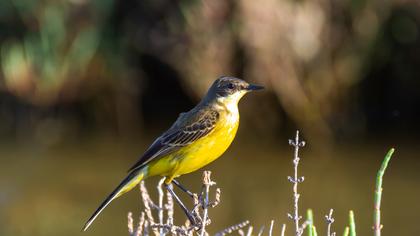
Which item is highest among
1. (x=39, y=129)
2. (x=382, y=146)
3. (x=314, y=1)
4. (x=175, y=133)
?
(x=314, y=1)

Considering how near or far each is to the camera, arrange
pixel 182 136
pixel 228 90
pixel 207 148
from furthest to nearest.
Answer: pixel 228 90
pixel 182 136
pixel 207 148

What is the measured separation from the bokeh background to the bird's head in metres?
3.81

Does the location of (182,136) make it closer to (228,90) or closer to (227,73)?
(228,90)

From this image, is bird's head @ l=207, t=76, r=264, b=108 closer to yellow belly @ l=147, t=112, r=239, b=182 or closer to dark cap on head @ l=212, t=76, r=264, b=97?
dark cap on head @ l=212, t=76, r=264, b=97

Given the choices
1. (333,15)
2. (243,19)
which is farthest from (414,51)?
(243,19)

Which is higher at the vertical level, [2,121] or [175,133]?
[2,121]

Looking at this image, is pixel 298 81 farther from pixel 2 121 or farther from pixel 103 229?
pixel 2 121

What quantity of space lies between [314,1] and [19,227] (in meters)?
3.86

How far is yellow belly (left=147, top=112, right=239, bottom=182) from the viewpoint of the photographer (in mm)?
5105

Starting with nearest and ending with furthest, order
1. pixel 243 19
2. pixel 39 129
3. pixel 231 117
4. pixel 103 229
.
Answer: pixel 231 117 < pixel 103 229 < pixel 243 19 < pixel 39 129

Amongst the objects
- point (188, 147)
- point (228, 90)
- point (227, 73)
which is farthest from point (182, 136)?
point (227, 73)

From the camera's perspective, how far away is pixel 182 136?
523cm

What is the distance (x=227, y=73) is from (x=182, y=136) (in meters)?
4.81

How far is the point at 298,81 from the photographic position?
10086 millimetres
